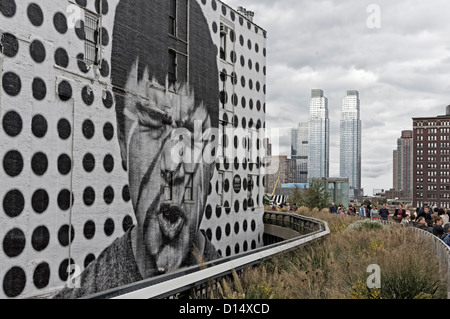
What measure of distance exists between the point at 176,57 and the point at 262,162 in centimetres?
1137

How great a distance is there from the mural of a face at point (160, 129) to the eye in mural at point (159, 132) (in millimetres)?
40

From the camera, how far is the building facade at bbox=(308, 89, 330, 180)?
126m

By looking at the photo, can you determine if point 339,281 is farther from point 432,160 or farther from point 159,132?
point 432,160

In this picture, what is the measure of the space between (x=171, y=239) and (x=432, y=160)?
174m

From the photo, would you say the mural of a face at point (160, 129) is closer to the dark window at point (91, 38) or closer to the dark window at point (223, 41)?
the dark window at point (91, 38)

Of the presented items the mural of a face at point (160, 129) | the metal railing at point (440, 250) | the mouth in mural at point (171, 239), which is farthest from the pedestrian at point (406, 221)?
the mouth in mural at point (171, 239)

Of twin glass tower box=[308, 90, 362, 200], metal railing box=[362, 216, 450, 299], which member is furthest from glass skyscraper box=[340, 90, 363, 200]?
metal railing box=[362, 216, 450, 299]

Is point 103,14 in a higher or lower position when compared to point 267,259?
higher

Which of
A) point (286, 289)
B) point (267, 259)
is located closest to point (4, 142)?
point (267, 259)

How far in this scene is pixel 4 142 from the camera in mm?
12523

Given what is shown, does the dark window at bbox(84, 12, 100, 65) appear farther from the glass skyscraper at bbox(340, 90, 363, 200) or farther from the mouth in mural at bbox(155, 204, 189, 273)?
the glass skyscraper at bbox(340, 90, 363, 200)

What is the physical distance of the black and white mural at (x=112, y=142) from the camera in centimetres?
1298

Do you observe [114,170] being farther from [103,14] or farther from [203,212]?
[203,212]

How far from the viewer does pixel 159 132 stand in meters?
19.1
